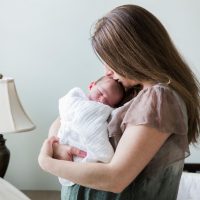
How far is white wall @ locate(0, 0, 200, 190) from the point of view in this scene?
2.36m

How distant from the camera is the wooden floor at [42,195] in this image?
8.28 ft

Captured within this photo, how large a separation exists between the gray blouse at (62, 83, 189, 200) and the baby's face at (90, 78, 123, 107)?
0.11m

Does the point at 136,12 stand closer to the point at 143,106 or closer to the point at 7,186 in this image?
the point at 143,106

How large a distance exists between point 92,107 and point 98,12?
136 cm

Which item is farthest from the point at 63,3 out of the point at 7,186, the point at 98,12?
the point at 7,186

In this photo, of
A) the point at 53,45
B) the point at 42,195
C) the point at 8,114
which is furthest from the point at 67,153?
the point at 42,195

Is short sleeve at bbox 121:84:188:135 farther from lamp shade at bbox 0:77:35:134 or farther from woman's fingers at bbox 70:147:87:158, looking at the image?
lamp shade at bbox 0:77:35:134

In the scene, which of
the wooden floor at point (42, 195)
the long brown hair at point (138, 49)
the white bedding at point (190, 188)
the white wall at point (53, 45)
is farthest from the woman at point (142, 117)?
the wooden floor at point (42, 195)

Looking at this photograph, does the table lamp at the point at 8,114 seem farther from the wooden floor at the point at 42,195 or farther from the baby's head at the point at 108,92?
the baby's head at the point at 108,92

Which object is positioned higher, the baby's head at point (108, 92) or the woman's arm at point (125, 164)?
the baby's head at point (108, 92)

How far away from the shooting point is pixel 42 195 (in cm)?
257

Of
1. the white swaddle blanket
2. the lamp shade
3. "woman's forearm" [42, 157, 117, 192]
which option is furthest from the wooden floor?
"woman's forearm" [42, 157, 117, 192]

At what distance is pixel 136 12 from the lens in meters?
1.02

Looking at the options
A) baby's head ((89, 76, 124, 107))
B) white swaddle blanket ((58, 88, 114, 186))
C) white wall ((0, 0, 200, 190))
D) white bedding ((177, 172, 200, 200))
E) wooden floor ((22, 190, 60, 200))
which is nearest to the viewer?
white swaddle blanket ((58, 88, 114, 186))
